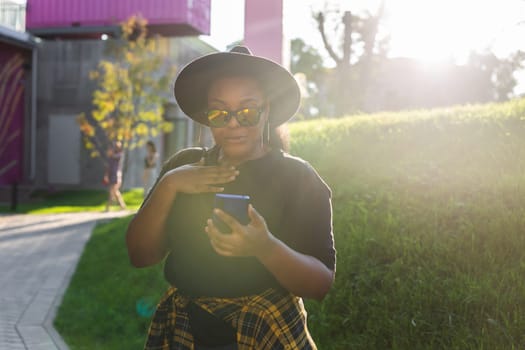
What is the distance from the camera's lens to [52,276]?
880cm

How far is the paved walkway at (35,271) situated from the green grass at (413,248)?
284mm

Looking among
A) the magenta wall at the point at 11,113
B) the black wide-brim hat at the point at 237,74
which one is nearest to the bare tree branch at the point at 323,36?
the magenta wall at the point at 11,113

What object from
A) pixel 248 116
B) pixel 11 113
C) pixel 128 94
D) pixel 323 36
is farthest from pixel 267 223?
pixel 11 113

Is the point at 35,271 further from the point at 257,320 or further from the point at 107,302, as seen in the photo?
the point at 257,320

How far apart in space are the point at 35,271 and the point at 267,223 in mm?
7880

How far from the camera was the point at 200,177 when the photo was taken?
2.00 m

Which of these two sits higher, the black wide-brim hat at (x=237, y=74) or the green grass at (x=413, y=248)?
the black wide-brim hat at (x=237, y=74)

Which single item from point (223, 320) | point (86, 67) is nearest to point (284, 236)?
point (223, 320)

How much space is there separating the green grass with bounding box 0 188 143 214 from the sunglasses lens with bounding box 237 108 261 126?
1636 cm

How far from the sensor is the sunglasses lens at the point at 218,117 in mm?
2146

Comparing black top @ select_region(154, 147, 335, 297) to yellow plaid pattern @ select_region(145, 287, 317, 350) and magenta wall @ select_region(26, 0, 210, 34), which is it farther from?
magenta wall @ select_region(26, 0, 210, 34)

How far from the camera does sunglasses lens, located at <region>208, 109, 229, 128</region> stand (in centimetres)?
215

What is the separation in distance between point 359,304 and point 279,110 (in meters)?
3.17

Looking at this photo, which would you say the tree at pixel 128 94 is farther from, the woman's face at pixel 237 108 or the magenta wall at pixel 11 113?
the woman's face at pixel 237 108
